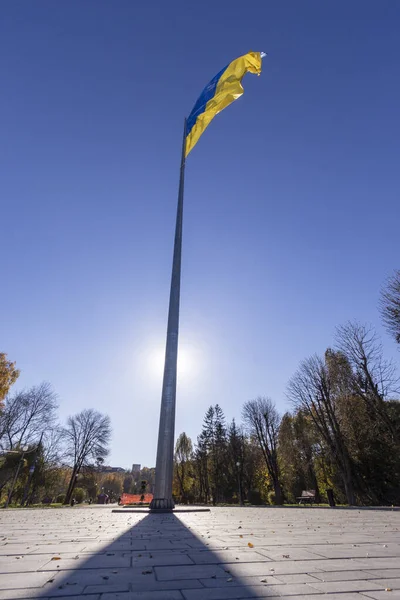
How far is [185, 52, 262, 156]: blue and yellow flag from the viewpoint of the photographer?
48.9 feet

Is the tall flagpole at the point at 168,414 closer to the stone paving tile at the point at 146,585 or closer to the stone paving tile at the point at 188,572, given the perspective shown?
the stone paving tile at the point at 188,572

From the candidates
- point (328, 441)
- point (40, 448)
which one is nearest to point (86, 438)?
point (40, 448)

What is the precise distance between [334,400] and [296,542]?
86.6 feet

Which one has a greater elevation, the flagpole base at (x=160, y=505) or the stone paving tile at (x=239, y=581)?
the flagpole base at (x=160, y=505)

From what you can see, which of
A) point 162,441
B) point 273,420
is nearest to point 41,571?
point 162,441

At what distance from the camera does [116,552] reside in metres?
3.67

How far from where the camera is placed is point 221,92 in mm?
15422

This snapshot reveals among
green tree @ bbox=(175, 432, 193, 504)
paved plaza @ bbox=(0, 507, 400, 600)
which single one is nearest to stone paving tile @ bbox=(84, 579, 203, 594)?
paved plaza @ bbox=(0, 507, 400, 600)

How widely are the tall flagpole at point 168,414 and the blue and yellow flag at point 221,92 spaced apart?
731 cm

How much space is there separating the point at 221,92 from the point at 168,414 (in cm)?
1468

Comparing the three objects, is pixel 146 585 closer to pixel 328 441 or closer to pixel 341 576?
pixel 341 576

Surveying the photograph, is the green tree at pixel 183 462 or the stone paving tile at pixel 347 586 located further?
the green tree at pixel 183 462

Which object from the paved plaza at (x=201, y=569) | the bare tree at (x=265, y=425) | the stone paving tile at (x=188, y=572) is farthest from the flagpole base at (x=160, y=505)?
the bare tree at (x=265, y=425)

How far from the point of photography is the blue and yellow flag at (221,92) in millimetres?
14914
